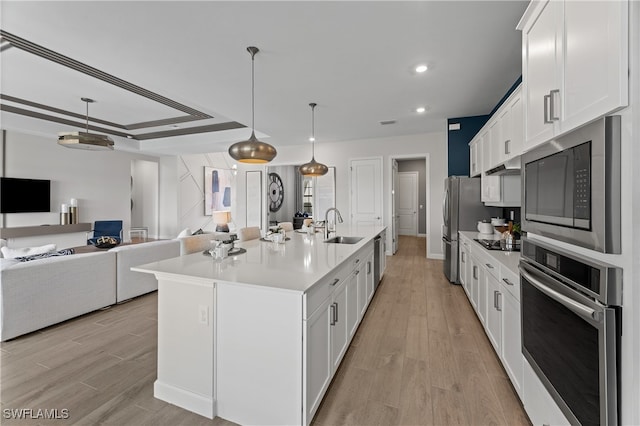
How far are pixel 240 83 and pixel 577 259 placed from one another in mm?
3585

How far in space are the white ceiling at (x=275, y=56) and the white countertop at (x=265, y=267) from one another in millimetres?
1908

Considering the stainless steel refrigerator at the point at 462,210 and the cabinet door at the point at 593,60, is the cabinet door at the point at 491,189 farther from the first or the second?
the cabinet door at the point at 593,60

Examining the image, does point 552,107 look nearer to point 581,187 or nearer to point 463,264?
point 581,187

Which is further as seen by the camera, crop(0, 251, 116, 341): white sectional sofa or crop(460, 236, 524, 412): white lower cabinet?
crop(0, 251, 116, 341): white sectional sofa

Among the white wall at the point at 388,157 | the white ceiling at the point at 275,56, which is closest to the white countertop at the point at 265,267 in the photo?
the white ceiling at the point at 275,56

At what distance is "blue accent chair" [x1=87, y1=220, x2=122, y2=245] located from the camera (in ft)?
20.9

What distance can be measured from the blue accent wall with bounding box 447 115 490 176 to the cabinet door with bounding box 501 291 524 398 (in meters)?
3.58

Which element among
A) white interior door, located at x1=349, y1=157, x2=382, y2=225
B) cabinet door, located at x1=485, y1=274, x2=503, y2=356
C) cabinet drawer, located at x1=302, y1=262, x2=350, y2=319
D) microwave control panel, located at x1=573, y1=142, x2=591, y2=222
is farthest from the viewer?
white interior door, located at x1=349, y1=157, x2=382, y2=225

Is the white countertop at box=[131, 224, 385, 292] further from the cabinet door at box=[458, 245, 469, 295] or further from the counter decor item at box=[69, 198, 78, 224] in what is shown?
the counter decor item at box=[69, 198, 78, 224]

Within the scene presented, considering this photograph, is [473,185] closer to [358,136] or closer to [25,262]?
[358,136]

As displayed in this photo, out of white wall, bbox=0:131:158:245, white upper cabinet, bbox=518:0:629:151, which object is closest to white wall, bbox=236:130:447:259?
white wall, bbox=0:131:158:245

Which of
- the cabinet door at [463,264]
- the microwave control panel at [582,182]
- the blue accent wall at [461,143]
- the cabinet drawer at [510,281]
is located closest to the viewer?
the microwave control panel at [582,182]

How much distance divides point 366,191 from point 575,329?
18.8ft

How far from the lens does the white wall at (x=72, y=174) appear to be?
17.7 ft
